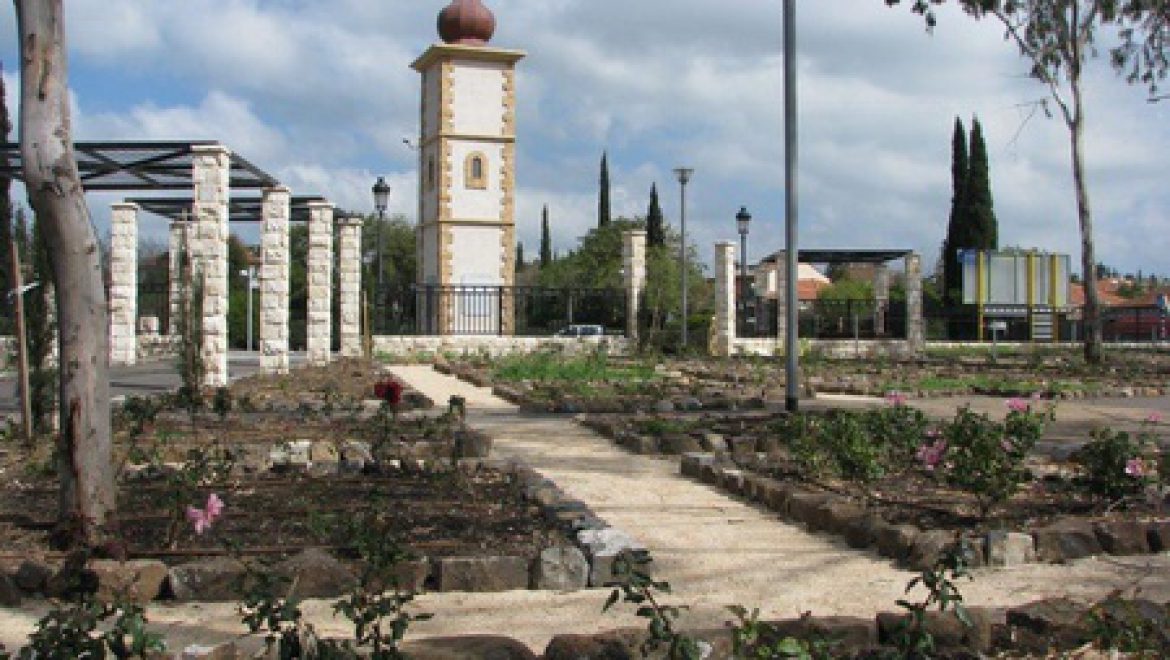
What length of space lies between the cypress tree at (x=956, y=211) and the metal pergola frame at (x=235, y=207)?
30.3m

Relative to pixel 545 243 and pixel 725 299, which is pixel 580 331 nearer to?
pixel 725 299

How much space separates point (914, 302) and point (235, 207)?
66.4 feet

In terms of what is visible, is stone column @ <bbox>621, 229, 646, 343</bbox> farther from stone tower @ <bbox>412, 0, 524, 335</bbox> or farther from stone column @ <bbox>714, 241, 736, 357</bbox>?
stone tower @ <bbox>412, 0, 524, 335</bbox>

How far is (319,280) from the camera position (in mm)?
22328

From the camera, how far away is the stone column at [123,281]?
24844 millimetres

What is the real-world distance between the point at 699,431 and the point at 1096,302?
2147 cm

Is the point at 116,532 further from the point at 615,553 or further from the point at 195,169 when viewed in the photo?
the point at 195,169

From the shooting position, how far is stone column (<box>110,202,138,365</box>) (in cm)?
2484

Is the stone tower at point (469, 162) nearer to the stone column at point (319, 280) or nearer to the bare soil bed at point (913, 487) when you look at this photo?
the stone column at point (319, 280)

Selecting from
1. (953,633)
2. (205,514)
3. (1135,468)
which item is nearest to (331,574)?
(205,514)

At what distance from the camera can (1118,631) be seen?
3.79 meters

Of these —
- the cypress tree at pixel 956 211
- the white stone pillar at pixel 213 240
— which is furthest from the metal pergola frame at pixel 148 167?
the cypress tree at pixel 956 211

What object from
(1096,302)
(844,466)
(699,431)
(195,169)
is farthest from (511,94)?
(844,466)

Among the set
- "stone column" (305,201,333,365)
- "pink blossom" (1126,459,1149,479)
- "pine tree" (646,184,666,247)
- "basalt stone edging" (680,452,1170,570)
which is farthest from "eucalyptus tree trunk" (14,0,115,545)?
"pine tree" (646,184,666,247)
